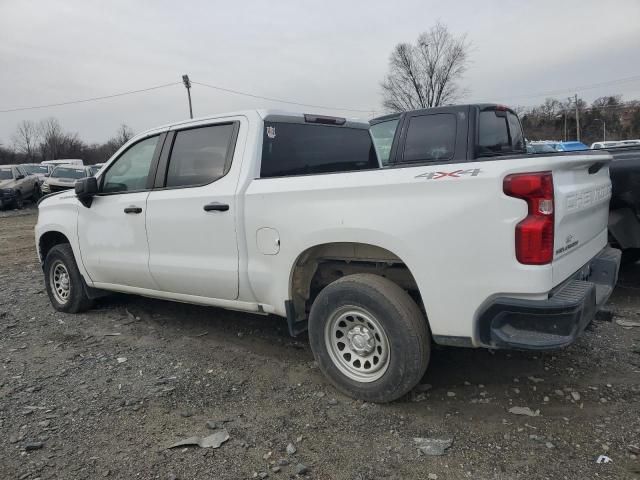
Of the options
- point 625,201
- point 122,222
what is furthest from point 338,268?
point 625,201

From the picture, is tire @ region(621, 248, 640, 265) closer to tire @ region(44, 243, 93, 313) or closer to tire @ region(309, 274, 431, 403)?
tire @ region(309, 274, 431, 403)

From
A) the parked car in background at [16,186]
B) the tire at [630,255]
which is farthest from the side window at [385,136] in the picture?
the parked car in background at [16,186]

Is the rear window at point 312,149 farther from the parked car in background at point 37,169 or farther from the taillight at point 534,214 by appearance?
the parked car in background at point 37,169

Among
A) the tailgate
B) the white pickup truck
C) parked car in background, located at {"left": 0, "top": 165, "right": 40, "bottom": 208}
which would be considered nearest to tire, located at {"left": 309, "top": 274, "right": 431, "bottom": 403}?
the white pickup truck

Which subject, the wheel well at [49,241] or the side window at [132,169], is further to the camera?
the wheel well at [49,241]

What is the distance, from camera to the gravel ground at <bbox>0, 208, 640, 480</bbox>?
263 cm

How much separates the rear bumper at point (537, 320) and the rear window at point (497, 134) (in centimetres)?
339

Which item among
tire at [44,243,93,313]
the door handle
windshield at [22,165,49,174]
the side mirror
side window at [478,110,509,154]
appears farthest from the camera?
windshield at [22,165,49,174]

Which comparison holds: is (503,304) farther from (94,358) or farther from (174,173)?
(94,358)

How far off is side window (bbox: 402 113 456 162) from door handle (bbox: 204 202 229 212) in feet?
10.0

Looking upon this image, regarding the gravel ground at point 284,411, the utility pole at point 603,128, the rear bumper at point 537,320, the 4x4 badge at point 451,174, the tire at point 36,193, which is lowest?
the gravel ground at point 284,411

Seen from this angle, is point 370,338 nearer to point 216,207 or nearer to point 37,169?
point 216,207

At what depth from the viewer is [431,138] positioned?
236 inches

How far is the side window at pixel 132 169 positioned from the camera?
441cm
